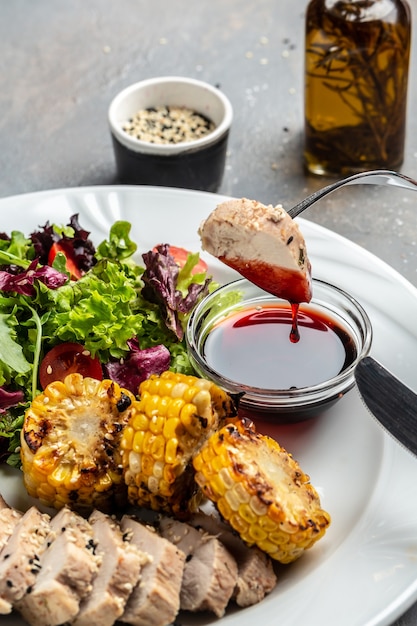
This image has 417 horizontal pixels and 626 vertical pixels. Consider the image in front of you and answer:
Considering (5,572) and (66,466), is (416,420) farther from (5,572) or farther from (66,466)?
(5,572)

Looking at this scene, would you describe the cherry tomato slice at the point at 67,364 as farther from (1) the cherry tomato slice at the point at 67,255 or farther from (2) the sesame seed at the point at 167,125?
(2) the sesame seed at the point at 167,125

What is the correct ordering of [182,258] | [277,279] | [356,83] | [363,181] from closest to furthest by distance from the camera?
[277,279], [363,181], [182,258], [356,83]

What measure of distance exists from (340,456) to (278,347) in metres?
0.49

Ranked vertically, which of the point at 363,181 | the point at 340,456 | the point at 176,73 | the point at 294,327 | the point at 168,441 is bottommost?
the point at 340,456

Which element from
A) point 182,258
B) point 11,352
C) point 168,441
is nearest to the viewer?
point 168,441

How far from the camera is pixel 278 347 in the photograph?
361cm

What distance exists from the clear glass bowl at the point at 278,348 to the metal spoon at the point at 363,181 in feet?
1.14

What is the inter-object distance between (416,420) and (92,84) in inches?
155

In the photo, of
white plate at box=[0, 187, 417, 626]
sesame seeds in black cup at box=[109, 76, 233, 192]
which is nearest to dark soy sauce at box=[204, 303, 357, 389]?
white plate at box=[0, 187, 417, 626]

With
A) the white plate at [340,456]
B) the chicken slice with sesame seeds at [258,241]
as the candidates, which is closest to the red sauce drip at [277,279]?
the chicken slice with sesame seeds at [258,241]

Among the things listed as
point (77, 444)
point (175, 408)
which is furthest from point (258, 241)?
point (77, 444)

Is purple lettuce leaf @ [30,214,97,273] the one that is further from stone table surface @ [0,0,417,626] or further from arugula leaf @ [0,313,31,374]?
stone table surface @ [0,0,417,626]

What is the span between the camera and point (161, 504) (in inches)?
116

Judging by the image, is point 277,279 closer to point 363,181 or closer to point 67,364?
point 363,181
